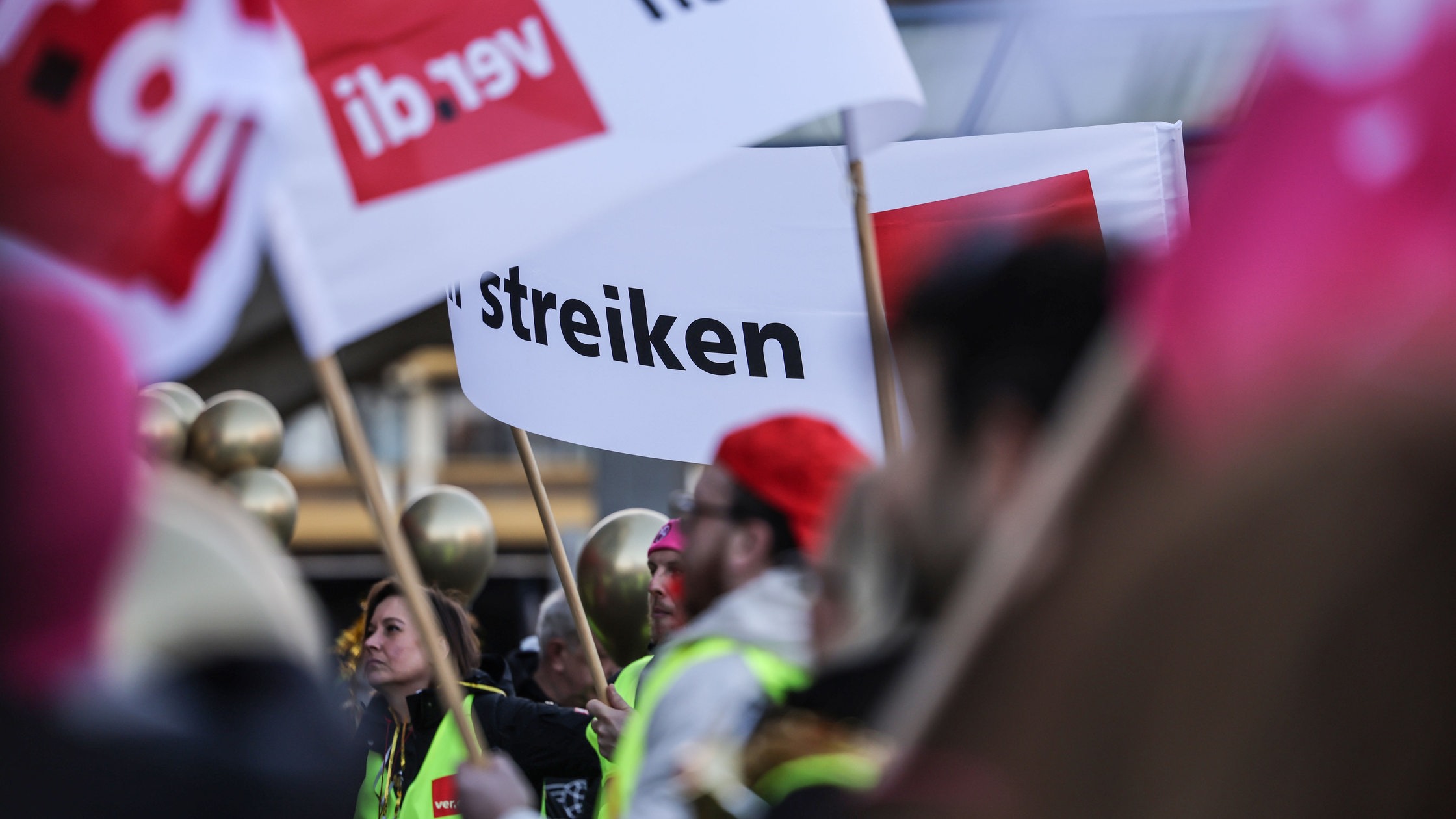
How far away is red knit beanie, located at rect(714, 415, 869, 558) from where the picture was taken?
203cm

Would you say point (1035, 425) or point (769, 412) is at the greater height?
point (1035, 425)

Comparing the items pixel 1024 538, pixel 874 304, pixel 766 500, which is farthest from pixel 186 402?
pixel 1024 538

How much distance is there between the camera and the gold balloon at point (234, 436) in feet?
19.2

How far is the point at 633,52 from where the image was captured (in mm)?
2691

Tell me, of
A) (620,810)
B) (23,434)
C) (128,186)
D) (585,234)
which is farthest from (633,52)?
(23,434)

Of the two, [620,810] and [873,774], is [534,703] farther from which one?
[873,774]

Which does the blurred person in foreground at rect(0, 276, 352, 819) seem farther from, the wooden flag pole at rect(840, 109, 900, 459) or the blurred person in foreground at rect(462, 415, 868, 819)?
the wooden flag pole at rect(840, 109, 900, 459)

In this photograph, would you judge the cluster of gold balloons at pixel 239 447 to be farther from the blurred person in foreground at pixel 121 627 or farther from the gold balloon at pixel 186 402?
the blurred person in foreground at pixel 121 627

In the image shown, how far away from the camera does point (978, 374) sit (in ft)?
3.46

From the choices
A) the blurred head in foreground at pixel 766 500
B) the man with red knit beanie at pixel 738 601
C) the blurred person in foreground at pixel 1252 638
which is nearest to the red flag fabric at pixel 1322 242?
the blurred person in foreground at pixel 1252 638

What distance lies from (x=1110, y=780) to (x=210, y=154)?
37.8 inches

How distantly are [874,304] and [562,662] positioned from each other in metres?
2.00

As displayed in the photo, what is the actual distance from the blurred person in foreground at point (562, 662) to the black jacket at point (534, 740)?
0.71 meters

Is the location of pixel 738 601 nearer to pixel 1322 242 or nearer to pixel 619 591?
pixel 1322 242
